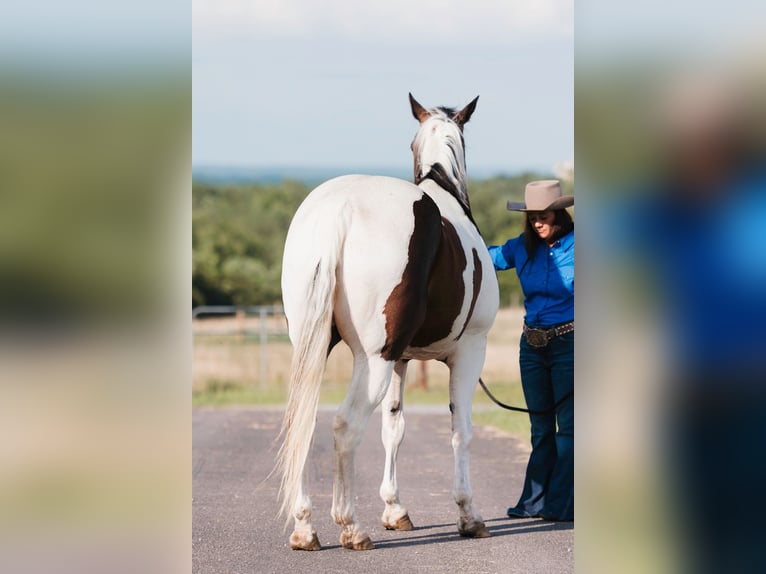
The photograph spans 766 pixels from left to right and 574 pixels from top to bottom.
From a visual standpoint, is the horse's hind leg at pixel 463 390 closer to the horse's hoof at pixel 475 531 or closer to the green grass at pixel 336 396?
the horse's hoof at pixel 475 531

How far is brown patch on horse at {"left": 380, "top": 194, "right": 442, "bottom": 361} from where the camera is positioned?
5.18 metres

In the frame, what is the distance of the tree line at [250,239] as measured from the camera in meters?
47.1

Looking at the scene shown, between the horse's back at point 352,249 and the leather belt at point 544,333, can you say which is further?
the leather belt at point 544,333

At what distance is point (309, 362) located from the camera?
5.06 metres

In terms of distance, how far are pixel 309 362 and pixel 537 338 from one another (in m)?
1.81

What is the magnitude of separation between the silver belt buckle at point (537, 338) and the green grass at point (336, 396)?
23.1 feet

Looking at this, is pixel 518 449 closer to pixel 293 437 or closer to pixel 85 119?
pixel 293 437

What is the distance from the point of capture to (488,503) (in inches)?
275

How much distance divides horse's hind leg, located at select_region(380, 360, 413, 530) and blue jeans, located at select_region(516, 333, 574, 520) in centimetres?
83

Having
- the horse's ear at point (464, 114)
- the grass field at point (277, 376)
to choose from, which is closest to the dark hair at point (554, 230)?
the horse's ear at point (464, 114)

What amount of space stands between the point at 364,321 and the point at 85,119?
350 centimetres

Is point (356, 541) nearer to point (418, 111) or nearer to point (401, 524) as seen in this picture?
point (401, 524)

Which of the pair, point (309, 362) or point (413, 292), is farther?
point (413, 292)

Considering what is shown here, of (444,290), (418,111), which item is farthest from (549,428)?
(418,111)
